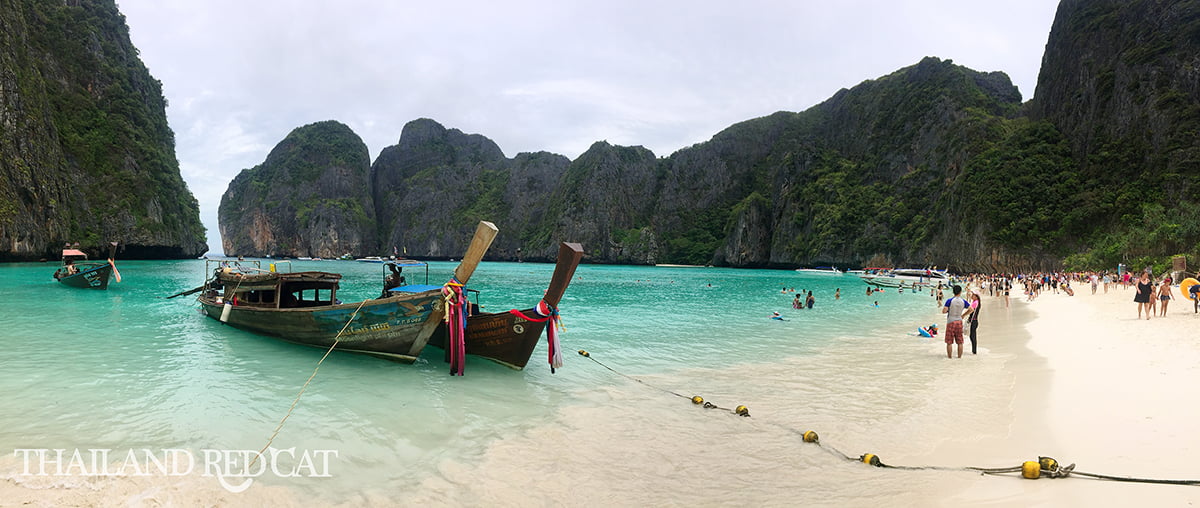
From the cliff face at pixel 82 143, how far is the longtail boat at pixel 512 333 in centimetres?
5928

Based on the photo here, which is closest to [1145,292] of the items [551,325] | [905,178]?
[551,325]

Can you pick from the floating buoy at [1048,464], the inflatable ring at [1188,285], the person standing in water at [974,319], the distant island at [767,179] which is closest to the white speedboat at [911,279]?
the distant island at [767,179]

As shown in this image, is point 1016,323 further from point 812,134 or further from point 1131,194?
point 812,134

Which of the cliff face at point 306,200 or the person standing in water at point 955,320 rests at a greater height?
the cliff face at point 306,200

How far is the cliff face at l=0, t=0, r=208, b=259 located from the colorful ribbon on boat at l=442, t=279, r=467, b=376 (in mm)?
59374

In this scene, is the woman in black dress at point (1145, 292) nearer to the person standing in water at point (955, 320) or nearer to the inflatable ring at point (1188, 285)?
the inflatable ring at point (1188, 285)

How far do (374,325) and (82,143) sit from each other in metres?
84.8

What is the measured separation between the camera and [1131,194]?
5300 centimetres

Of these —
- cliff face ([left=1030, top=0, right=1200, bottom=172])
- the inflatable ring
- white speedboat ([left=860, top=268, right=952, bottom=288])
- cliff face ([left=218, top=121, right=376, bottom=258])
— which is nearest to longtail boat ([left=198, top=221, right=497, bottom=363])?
the inflatable ring

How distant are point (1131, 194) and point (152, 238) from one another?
12296cm

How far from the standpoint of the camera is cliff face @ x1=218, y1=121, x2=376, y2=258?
6363 inches

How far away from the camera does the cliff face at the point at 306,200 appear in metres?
162

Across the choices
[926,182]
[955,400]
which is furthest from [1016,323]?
[926,182]

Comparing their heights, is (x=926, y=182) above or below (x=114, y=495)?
above
